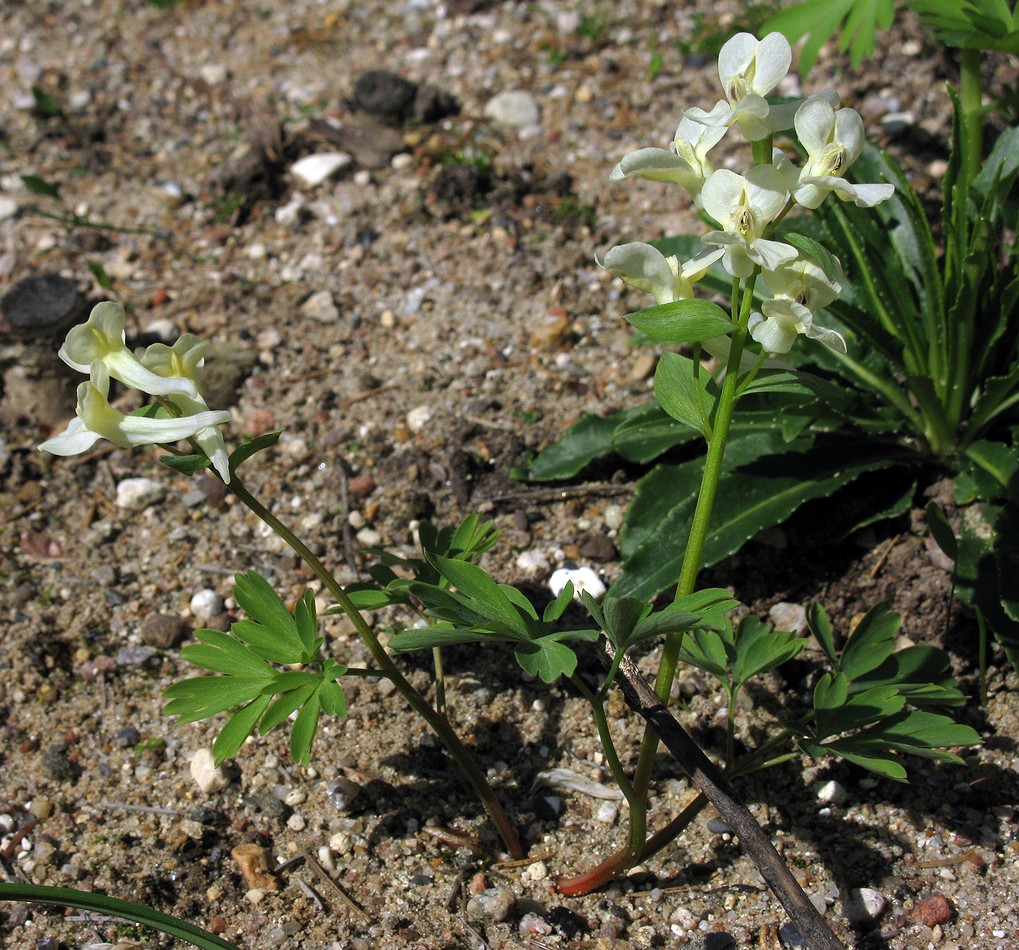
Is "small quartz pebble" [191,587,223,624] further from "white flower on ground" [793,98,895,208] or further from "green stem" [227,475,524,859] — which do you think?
"white flower on ground" [793,98,895,208]

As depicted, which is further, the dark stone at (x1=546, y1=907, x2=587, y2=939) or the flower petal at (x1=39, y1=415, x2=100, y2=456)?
the dark stone at (x1=546, y1=907, x2=587, y2=939)

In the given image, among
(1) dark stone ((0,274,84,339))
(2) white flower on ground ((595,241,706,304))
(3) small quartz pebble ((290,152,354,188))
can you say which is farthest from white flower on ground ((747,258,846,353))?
(3) small quartz pebble ((290,152,354,188))

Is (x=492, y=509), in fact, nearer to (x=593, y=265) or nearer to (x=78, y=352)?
(x=593, y=265)

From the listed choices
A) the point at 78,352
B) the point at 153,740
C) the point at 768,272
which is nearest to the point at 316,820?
the point at 153,740

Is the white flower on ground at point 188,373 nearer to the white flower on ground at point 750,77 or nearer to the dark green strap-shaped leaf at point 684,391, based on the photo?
the dark green strap-shaped leaf at point 684,391

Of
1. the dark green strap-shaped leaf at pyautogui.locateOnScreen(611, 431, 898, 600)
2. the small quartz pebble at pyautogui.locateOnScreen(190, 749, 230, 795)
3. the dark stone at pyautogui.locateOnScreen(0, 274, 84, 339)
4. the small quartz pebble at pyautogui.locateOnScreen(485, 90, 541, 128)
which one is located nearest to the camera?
the small quartz pebble at pyautogui.locateOnScreen(190, 749, 230, 795)

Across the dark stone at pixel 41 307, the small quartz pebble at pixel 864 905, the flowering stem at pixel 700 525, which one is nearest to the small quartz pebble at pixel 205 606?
the dark stone at pixel 41 307

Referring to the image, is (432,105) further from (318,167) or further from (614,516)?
(614,516)

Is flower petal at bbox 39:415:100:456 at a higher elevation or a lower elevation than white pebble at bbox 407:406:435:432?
higher
